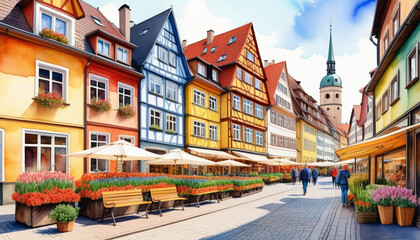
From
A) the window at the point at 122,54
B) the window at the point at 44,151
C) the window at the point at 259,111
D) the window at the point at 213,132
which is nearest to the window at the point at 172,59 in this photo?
the window at the point at 122,54

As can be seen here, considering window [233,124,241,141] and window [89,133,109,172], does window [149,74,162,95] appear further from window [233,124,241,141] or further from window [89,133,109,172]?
window [233,124,241,141]

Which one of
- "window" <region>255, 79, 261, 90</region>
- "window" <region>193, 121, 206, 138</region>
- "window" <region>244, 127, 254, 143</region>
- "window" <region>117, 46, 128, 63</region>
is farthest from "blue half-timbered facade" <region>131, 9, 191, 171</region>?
"window" <region>255, 79, 261, 90</region>

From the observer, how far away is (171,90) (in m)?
24.1

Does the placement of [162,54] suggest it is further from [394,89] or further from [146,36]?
[394,89]

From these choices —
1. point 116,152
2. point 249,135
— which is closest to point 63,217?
point 116,152

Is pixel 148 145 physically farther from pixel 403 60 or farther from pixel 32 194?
pixel 403 60

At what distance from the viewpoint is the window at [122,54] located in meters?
19.7

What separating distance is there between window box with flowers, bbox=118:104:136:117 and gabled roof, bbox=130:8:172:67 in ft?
10.3

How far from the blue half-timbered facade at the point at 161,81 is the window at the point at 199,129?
1468 millimetres

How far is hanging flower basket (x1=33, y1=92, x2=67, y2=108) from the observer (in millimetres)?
14727

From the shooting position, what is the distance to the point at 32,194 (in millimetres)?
8500

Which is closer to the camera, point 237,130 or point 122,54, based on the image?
point 122,54

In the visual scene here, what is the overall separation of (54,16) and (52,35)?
3.86 feet

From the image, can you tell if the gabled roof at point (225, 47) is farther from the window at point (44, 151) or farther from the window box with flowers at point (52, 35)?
the window at point (44, 151)
